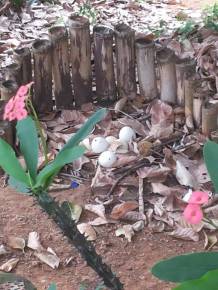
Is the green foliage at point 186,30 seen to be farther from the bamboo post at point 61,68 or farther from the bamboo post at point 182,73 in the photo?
the bamboo post at point 61,68

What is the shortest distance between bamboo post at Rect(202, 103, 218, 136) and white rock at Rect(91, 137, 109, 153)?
0.46 metres

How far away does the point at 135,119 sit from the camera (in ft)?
11.4

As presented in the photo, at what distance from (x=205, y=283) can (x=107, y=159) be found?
159 cm

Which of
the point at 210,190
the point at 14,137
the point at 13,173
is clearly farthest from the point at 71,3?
the point at 13,173

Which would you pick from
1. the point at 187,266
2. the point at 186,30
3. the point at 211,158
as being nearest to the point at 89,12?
the point at 186,30

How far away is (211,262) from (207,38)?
2628 mm

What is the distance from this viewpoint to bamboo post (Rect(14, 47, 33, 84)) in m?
3.40

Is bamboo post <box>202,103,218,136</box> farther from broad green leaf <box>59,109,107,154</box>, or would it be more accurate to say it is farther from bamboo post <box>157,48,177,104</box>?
broad green leaf <box>59,109,107,154</box>

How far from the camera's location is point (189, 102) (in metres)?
3.29

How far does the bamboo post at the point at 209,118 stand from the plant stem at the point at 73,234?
1.23 metres

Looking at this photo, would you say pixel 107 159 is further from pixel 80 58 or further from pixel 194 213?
pixel 194 213

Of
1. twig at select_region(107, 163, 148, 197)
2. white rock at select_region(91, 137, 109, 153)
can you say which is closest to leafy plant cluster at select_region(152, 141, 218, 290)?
twig at select_region(107, 163, 148, 197)

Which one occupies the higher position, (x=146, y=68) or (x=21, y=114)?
(x=21, y=114)

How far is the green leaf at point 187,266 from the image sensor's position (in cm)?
161
